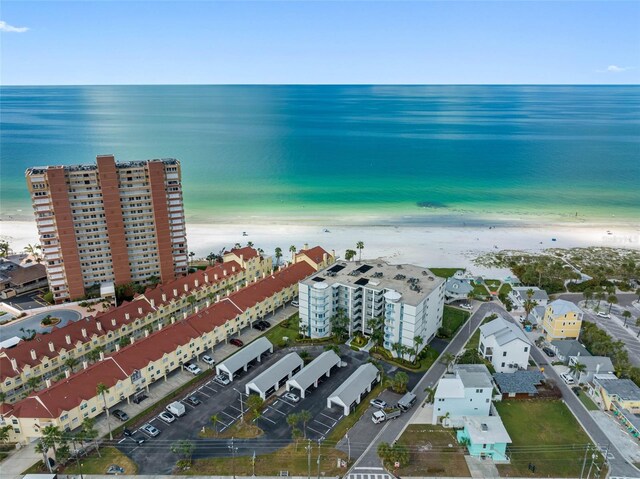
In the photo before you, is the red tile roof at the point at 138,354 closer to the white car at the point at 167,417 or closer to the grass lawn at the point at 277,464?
the white car at the point at 167,417

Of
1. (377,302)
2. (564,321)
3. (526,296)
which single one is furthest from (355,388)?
(526,296)

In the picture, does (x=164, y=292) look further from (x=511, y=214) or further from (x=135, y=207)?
(x=511, y=214)

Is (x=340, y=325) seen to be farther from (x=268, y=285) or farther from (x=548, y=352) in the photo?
(x=548, y=352)

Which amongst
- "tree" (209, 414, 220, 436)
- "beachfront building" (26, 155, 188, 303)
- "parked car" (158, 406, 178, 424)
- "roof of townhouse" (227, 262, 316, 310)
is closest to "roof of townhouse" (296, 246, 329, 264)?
"roof of townhouse" (227, 262, 316, 310)

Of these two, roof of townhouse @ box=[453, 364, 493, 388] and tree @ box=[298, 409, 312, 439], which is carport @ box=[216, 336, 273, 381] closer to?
tree @ box=[298, 409, 312, 439]

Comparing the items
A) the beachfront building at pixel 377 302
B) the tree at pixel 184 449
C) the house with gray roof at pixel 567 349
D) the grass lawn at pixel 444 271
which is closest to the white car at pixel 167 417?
the tree at pixel 184 449
